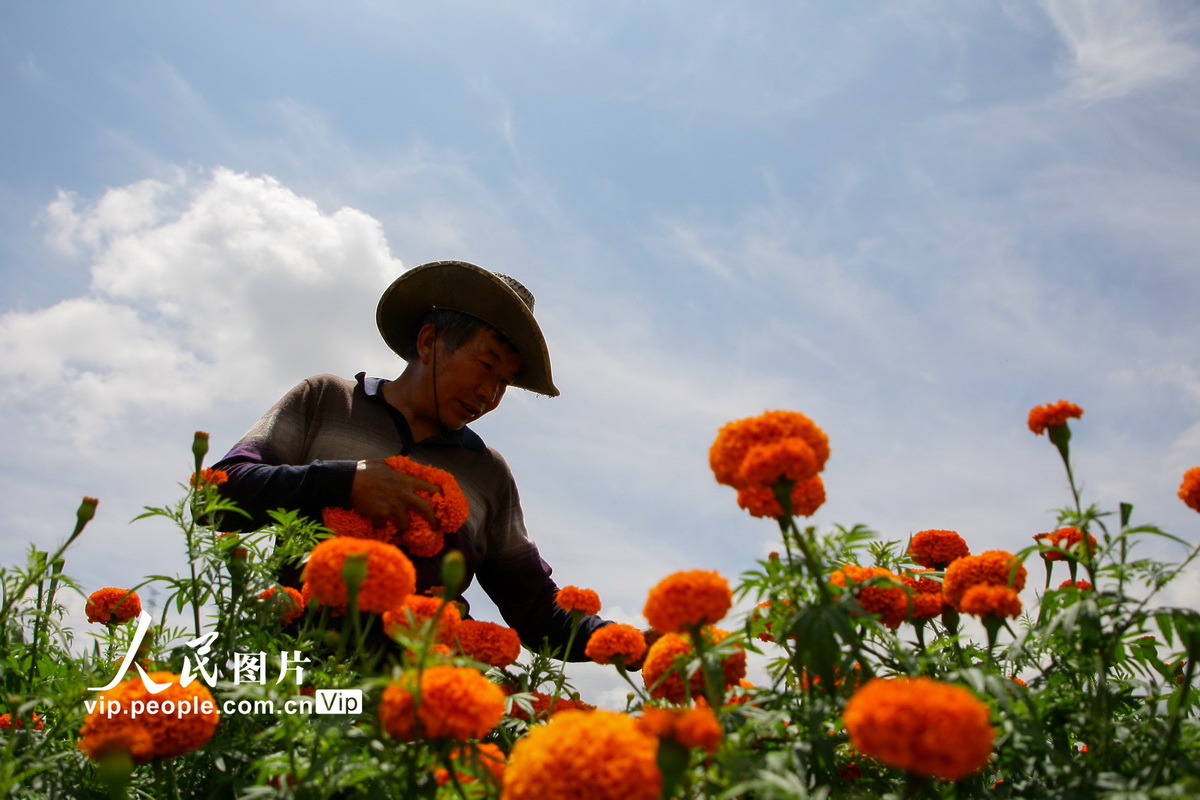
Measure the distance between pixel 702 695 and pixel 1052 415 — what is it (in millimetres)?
1019

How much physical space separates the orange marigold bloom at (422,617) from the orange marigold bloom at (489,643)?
31 centimetres

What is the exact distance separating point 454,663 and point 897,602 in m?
1.04

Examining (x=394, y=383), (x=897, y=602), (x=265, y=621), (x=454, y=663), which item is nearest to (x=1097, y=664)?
(x=897, y=602)

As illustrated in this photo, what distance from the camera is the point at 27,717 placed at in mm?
1888

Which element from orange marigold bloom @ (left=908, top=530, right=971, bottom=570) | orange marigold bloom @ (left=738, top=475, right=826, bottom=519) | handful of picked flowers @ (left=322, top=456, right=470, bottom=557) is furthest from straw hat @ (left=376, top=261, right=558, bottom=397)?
orange marigold bloom @ (left=738, top=475, right=826, bottom=519)

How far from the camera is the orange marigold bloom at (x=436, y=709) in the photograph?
→ 113 cm

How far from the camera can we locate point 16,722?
1834mm

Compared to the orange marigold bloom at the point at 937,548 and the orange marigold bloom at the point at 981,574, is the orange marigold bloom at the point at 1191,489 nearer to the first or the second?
the orange marigold bloom at the point at 981,574

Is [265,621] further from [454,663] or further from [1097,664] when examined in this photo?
[1097,664]

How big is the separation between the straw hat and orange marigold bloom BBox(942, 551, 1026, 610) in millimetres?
2566

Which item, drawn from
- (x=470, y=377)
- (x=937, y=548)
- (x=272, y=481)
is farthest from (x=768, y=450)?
(x=470, y=377)

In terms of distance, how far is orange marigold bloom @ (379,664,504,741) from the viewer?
3.71ft

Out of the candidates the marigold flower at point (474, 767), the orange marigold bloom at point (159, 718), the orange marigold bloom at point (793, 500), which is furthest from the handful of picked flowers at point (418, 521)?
the orange marigold bloom at point (793, 500)

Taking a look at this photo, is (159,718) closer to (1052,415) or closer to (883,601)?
(883,601)
